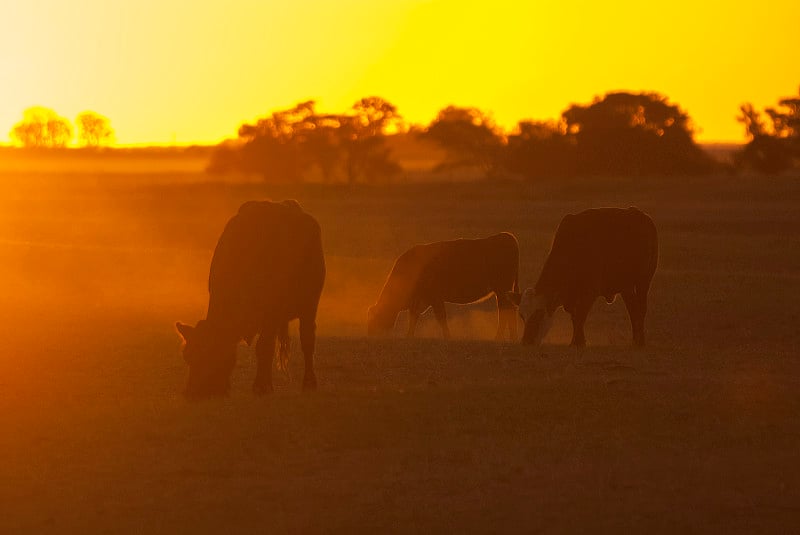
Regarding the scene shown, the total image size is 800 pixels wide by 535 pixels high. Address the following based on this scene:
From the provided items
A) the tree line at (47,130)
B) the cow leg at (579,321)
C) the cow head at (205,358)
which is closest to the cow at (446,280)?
the cow leg at (579,321)

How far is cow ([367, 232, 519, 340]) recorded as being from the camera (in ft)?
69.7

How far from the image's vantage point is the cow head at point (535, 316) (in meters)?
17.0

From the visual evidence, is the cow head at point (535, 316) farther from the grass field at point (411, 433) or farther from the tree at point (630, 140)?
the tree at point (630, 140)

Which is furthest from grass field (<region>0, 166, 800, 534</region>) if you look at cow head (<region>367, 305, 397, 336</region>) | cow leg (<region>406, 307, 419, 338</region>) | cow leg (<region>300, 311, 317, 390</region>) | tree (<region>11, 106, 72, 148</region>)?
tree (<region>11, 106, 72, 148</region>)

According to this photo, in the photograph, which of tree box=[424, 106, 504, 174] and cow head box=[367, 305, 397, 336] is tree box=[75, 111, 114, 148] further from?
cow head box=[367, 305, 397, 336]

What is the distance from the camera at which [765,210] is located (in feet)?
161

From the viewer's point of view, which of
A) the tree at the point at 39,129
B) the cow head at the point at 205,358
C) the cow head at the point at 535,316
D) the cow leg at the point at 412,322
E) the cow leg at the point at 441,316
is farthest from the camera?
the tree at the point at 39,129

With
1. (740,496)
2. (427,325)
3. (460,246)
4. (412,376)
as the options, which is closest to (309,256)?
(412,376)

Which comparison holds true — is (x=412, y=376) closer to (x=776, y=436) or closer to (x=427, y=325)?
(x=776, y=436)

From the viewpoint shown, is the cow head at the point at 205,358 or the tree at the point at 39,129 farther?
the tree at the point at 39,129

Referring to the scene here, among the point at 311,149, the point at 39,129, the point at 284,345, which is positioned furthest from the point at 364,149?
the point at 284,345

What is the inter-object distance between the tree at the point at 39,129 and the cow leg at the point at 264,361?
120690 millimetres

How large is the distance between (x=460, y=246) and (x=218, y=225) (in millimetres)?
29510

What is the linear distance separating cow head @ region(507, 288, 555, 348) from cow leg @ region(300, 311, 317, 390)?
454cm
